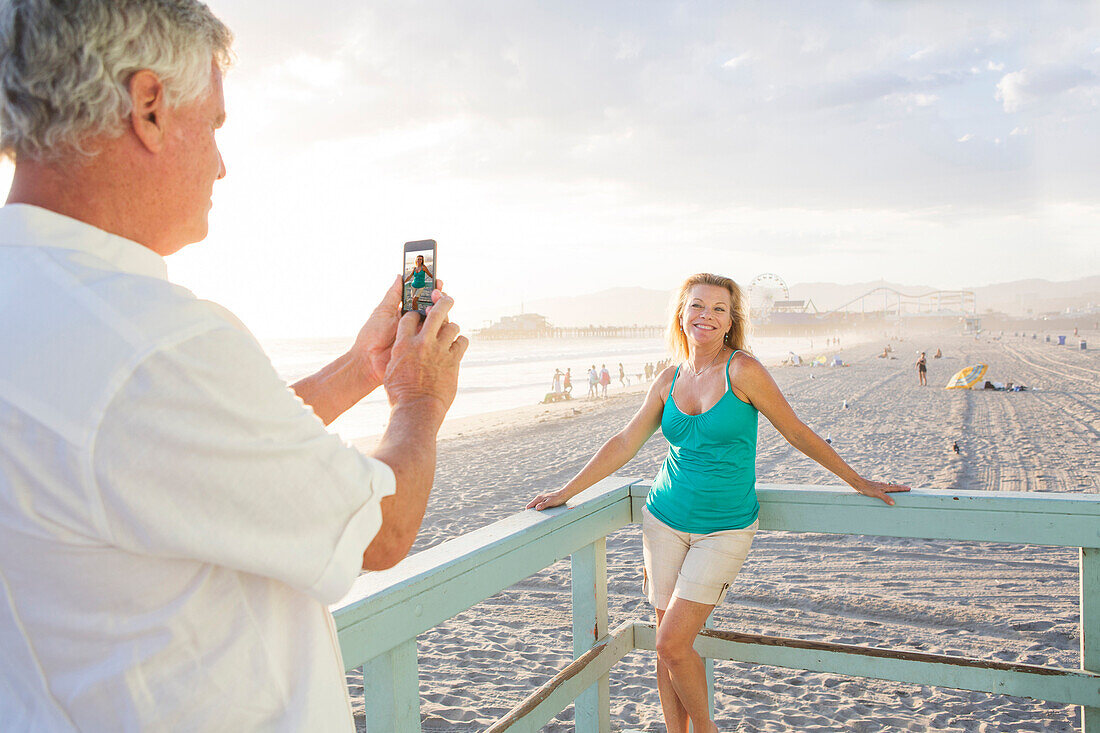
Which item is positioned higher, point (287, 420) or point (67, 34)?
point (67, 34)

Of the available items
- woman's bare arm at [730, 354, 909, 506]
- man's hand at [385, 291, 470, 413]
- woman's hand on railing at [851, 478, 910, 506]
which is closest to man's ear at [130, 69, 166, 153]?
man's hand at [385, 291, 470, 413]

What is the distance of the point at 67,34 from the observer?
0.65m

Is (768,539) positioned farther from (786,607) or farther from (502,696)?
(502,696)

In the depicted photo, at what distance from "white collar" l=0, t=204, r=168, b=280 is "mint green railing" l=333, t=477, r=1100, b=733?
581mm

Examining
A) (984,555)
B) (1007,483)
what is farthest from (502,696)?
(1007,483)

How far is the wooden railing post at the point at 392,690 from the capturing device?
1.12 meters

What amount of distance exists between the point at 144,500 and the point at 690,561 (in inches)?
72.8

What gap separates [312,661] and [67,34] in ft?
2.16

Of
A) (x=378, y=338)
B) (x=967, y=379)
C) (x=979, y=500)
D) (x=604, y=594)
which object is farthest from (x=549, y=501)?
(x=967, y=379)

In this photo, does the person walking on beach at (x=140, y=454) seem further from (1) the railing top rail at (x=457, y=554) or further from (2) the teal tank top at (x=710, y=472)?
(2) the teal tank top at (x=710, y=472)

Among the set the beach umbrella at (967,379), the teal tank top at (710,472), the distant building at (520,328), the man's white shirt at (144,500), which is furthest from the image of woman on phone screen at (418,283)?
the distant building at (520,328)

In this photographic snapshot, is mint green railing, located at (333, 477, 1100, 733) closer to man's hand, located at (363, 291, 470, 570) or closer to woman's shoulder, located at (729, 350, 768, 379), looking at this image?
man's hand, located at (363, 291, 470, 570)

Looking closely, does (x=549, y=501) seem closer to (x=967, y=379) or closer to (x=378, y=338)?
(x=378, y=338)

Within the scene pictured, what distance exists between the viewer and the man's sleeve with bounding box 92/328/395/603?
0.57 meters
